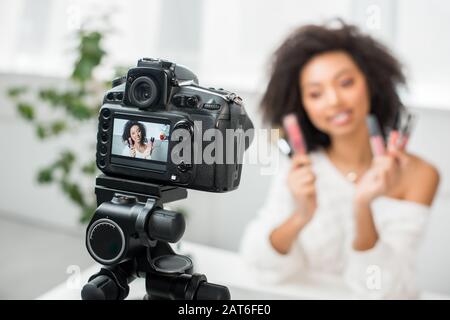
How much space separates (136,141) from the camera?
19.5 inches

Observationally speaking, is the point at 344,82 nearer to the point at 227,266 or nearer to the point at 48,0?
the point at 227,266

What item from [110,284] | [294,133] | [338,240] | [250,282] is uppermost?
[294,133]

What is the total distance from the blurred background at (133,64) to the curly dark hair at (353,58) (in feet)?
0.11

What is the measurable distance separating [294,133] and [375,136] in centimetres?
20

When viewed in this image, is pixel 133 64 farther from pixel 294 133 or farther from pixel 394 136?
pixel 394 136

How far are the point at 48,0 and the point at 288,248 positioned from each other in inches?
47.2

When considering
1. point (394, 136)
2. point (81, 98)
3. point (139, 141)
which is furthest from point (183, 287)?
point (81, 98)

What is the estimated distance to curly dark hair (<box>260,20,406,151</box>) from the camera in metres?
1.04

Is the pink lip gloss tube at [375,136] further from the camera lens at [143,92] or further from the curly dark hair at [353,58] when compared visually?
the camera lens at [143,92]

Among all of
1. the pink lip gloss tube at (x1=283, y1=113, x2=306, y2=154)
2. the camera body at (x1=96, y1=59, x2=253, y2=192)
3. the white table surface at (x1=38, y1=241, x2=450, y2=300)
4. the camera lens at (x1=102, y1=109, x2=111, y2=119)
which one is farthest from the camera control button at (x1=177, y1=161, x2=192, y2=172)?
the pink lip gloss tube at (x1=283, y1=113, x2=306, y2=154)

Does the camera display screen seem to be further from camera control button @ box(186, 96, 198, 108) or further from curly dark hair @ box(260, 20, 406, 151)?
curly dark hair @ box(260, 20, 406, 151)

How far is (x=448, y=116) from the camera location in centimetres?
106

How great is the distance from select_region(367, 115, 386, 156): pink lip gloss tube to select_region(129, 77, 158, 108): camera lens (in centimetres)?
69
